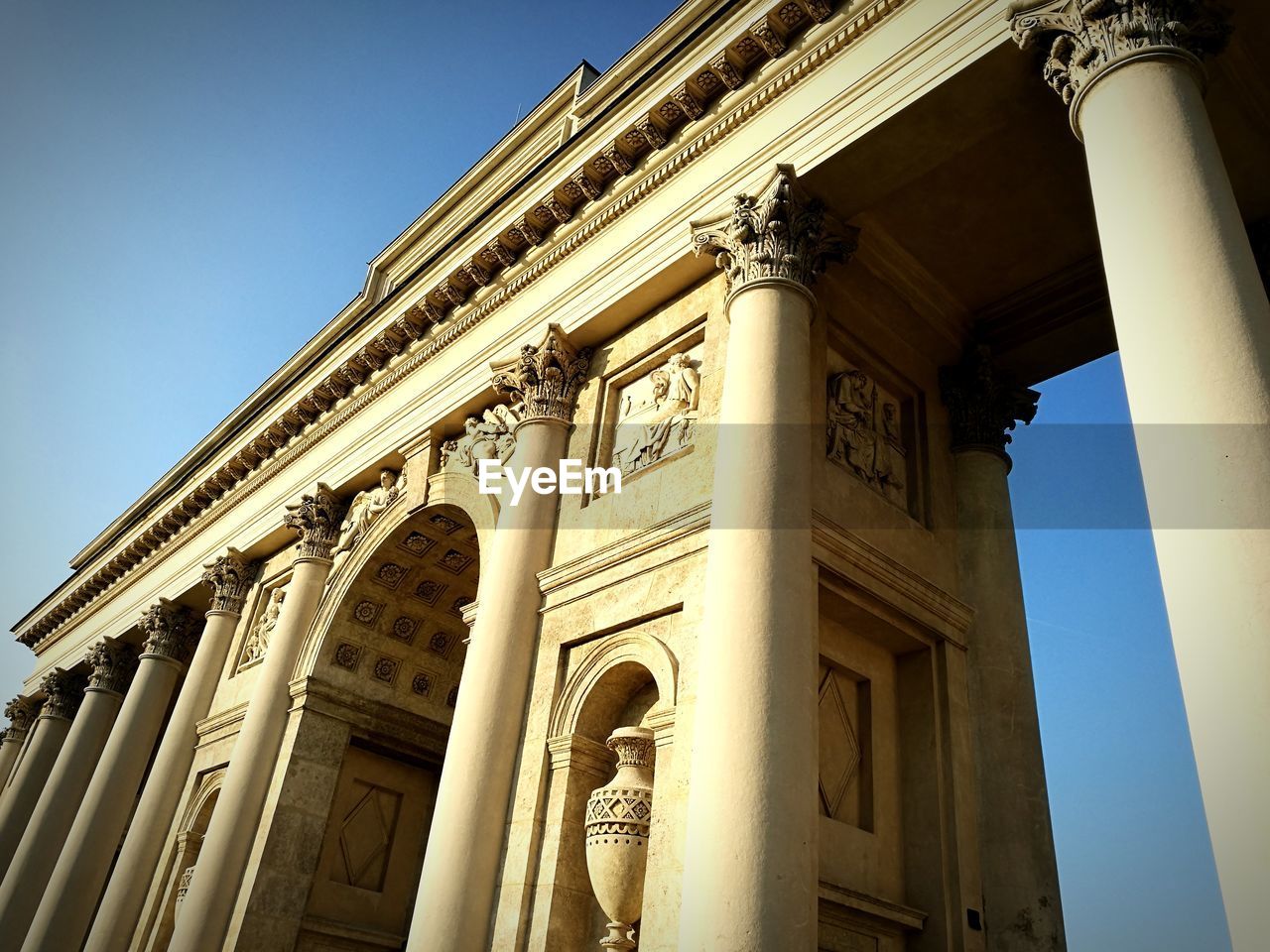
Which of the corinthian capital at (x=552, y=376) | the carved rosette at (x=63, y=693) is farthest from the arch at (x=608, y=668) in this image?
the carved rosette at (x=63, y=693)

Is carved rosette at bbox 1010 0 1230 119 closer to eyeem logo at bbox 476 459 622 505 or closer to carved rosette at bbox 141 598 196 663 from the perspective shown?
eyeem logo at bbox 476 459 622 505

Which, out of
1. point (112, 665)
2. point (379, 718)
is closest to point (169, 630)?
point (112, 665)

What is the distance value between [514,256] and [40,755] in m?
20.3

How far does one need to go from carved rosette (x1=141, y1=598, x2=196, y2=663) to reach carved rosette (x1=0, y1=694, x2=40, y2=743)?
10.4 metres

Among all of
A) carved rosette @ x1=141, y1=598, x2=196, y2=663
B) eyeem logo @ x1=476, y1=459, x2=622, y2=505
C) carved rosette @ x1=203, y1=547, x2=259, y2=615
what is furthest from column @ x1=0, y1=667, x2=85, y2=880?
eyeem logo @ x1=476, y1=459, x2=622, y2=505

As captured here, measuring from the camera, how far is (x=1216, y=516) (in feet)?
16.4

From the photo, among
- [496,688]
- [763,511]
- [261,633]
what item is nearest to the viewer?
[763,511]

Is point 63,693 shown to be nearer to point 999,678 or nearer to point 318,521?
point 318,521

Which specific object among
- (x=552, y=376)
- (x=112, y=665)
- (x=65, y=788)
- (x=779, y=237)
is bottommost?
(x=65, y=788)

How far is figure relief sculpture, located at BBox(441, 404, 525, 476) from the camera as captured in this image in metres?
12.6

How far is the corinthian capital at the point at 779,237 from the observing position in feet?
29.6

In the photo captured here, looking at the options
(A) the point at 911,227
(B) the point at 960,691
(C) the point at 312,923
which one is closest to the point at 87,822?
(C) the point at 312,923

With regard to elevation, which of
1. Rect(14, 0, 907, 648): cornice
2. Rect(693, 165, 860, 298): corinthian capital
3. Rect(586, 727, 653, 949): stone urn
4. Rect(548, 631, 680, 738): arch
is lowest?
Rect(586, 727, 653, 949): stone urn

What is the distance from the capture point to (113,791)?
18.2 meters
